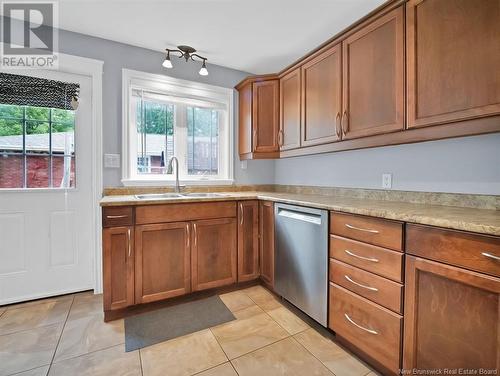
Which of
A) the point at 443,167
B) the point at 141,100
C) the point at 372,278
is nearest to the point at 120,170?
the point at 141,100

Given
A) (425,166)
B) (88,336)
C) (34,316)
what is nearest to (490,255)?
(425,166)

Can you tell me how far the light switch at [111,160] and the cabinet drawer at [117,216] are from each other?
2.23 ft

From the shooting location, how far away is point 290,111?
2.38 meters

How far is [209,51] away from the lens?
2441 mm

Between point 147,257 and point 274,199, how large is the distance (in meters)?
1.12

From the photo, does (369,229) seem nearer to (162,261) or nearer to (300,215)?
(300,215)

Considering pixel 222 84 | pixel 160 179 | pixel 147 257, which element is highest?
pixel 222 84

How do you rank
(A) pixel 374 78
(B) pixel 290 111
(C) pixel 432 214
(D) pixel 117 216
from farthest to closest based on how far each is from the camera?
(B) pixel 290 111
(D) pixel 117 216
(A) pixel 374 78
(C) pixel 432 214

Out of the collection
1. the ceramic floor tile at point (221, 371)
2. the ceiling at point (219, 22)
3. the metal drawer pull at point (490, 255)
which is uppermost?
the ceiling at point (219, 22)

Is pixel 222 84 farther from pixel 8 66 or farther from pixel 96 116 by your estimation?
pixel 8 66

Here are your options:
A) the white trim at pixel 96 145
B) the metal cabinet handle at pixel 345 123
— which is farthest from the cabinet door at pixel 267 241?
the white trim at pixel 96 145

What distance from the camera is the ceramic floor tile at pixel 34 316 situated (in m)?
1.72

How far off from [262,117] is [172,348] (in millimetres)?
2147

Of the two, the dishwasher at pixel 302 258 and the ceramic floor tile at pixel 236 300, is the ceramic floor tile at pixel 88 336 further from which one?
the dishwasher at pixel 302 258
